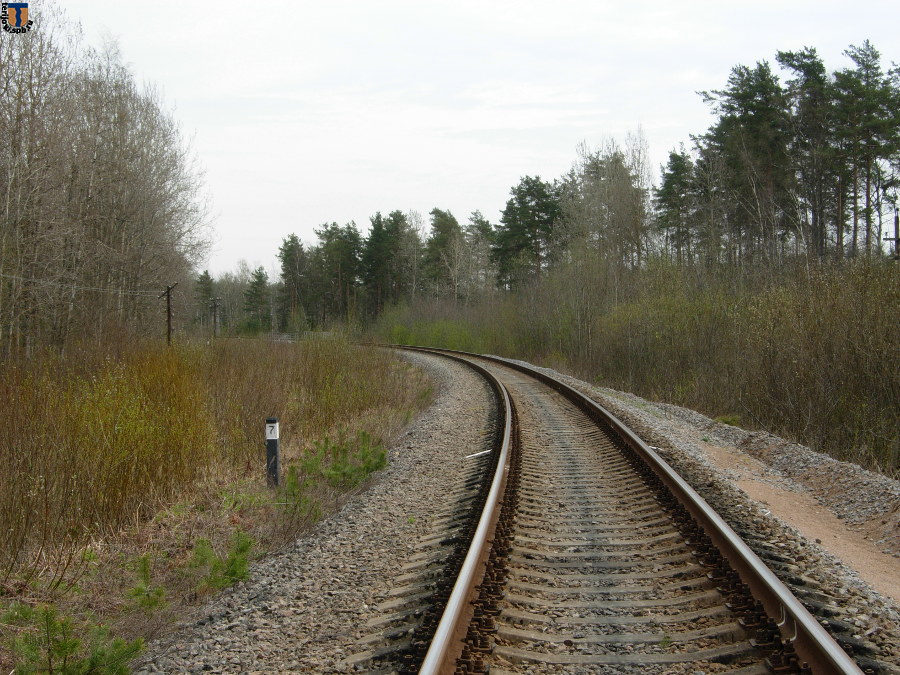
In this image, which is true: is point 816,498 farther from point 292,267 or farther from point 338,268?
point 292,267

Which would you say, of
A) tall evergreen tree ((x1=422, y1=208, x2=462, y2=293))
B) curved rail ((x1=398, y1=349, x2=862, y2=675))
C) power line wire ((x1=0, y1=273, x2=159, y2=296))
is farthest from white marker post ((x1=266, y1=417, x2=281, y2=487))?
tall evergreen tree ((x1=422, y1=208, x2=462, y2=293))

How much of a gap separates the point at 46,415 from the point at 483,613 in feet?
16.2

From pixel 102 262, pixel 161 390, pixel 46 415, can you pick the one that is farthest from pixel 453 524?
pixel 102 262

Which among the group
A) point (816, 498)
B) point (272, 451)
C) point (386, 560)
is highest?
point (272, 451)

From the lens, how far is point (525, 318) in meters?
32.3

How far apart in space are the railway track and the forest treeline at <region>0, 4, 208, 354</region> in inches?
316

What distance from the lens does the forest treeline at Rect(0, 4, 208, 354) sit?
593 inches

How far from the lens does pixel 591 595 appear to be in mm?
3906


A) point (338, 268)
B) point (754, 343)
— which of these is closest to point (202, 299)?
point (338, 268)

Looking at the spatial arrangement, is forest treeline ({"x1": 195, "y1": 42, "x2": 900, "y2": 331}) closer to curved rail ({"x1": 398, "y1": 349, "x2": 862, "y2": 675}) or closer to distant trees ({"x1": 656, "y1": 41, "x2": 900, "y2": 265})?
distant trees ({"x1": 656, "y1": 41, "x2": 900, "y2": 265})

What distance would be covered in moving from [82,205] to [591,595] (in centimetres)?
2275

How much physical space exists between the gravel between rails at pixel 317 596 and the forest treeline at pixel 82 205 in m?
6.57

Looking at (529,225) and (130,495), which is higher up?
(529,225)

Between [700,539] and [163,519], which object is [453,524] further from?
[163,519]
